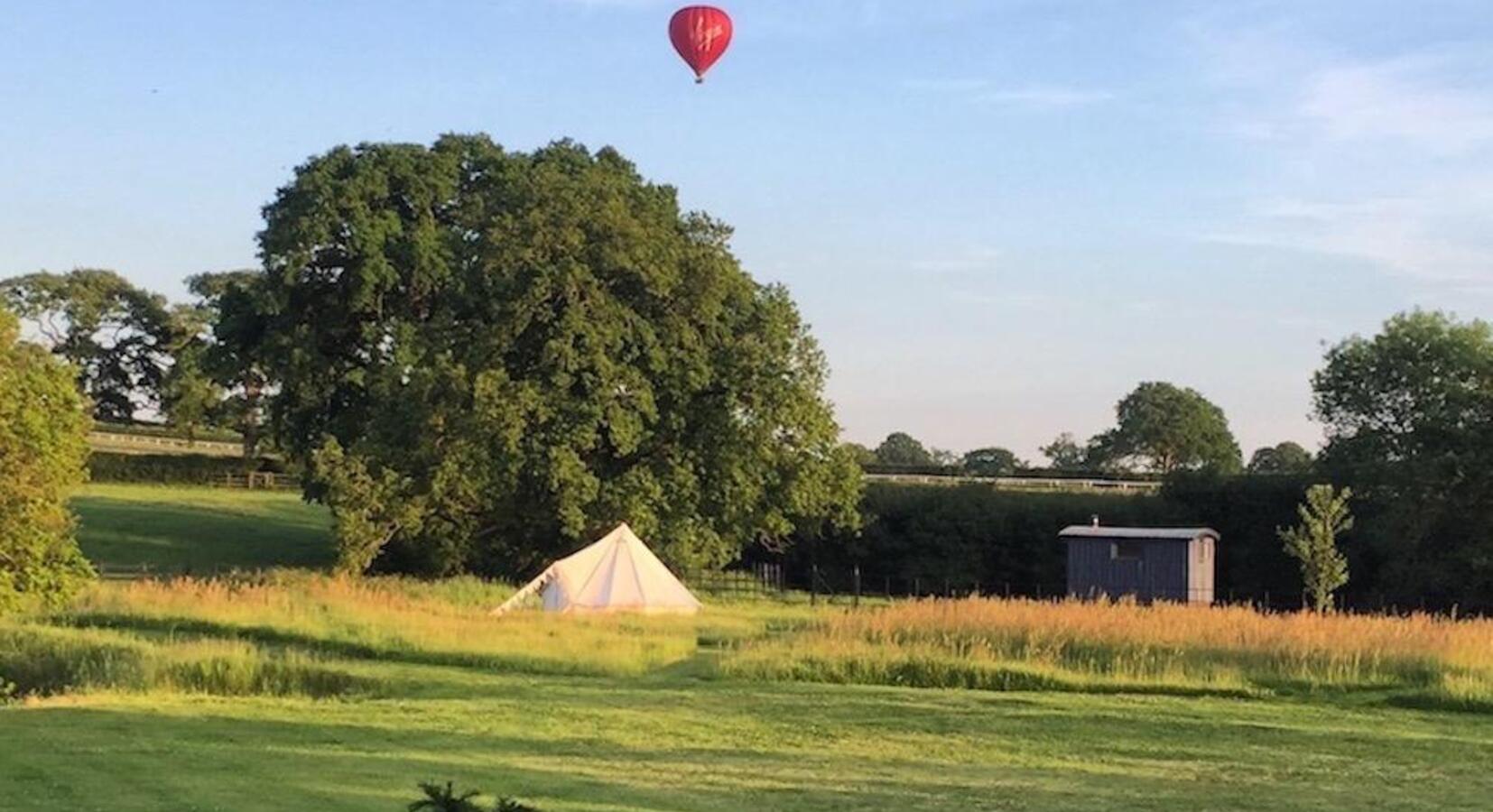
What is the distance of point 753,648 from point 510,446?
1532cm

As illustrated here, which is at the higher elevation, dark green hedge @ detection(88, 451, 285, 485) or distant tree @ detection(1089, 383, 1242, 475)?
distant tree @ detection(1089, 383, 1242, 475)

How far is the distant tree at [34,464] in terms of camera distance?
17.0m

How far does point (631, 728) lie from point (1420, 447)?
34632mm

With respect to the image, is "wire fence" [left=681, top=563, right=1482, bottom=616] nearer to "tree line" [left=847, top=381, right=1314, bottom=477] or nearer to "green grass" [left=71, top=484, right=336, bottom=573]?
"green grass" [left=71, top=484, right=336, bottom=573]

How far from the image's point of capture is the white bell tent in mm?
31109

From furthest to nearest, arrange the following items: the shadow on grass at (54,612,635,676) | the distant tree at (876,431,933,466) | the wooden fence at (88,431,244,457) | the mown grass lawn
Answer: the distant tree at (876,431,933,466) → the wooden fence at (88,431,244,457) → the shadow on grass at (54,612,635,676) → the mown grass lawn

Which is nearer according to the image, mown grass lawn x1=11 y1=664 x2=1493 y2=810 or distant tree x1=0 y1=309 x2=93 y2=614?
mown grass lawn x1=11 y1=664 x2=1493 y2=810

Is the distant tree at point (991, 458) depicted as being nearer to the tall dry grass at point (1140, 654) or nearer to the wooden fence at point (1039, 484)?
the wooden fence at point (1039, 484)

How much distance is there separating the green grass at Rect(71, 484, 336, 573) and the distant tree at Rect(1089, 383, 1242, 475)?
161 feet

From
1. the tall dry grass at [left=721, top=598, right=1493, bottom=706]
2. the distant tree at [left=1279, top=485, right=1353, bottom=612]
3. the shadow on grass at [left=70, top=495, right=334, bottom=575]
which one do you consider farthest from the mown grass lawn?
the shadow on grass at [left=70, top=495, right=334, bottom=575]

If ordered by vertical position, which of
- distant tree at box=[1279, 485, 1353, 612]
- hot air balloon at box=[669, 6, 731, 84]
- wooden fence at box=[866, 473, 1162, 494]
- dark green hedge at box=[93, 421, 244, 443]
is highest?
hot air balloon at box=[669, 6, 731, 84]

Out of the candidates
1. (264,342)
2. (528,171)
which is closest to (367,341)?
(264,342)

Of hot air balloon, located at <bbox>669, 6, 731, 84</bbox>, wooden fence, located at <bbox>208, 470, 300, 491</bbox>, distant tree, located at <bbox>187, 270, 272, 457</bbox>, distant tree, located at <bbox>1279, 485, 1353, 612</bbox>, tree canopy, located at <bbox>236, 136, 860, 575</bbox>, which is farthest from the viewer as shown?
wooden fence, located at <bbox>208, 470, 300, 491</bbox>

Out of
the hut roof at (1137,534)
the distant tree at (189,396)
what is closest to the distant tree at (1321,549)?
the hut roof at (1137,534)
